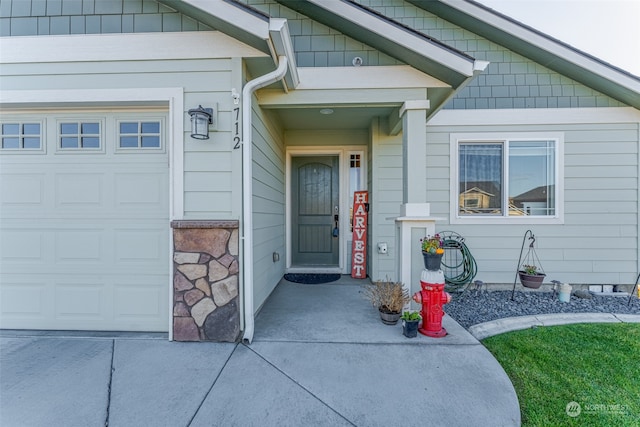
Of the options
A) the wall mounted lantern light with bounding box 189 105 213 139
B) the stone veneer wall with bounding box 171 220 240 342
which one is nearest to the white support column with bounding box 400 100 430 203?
the stone veneer wall with bounding box 171 220 240 342

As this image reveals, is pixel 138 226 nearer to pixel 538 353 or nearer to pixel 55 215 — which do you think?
pixel 55 215

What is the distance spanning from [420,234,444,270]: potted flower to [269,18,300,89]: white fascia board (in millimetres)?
2171

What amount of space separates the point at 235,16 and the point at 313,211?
328 centimetres

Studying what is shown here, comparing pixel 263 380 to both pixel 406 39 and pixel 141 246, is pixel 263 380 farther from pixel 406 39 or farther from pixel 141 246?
pixel 406 39

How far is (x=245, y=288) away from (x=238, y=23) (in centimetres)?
226

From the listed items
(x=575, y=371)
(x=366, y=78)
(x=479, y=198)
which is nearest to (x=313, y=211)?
(x=366, y=78)

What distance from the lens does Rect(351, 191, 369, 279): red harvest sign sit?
471cm

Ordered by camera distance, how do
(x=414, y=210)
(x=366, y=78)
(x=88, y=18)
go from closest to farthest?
(x=88, y=18) → (x=414, y=210) → (x=366, y=78)

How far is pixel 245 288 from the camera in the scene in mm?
2625

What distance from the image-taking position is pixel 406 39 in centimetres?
274

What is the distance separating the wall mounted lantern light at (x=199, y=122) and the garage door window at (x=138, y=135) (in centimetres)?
52

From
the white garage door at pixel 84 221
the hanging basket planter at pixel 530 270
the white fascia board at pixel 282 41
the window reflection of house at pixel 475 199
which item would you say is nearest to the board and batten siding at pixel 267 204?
the white fascia board at pixel 282 41

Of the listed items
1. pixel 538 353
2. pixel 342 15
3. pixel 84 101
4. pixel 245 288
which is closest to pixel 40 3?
pixel 84 101

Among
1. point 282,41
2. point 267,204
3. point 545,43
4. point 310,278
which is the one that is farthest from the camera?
point 310,278
